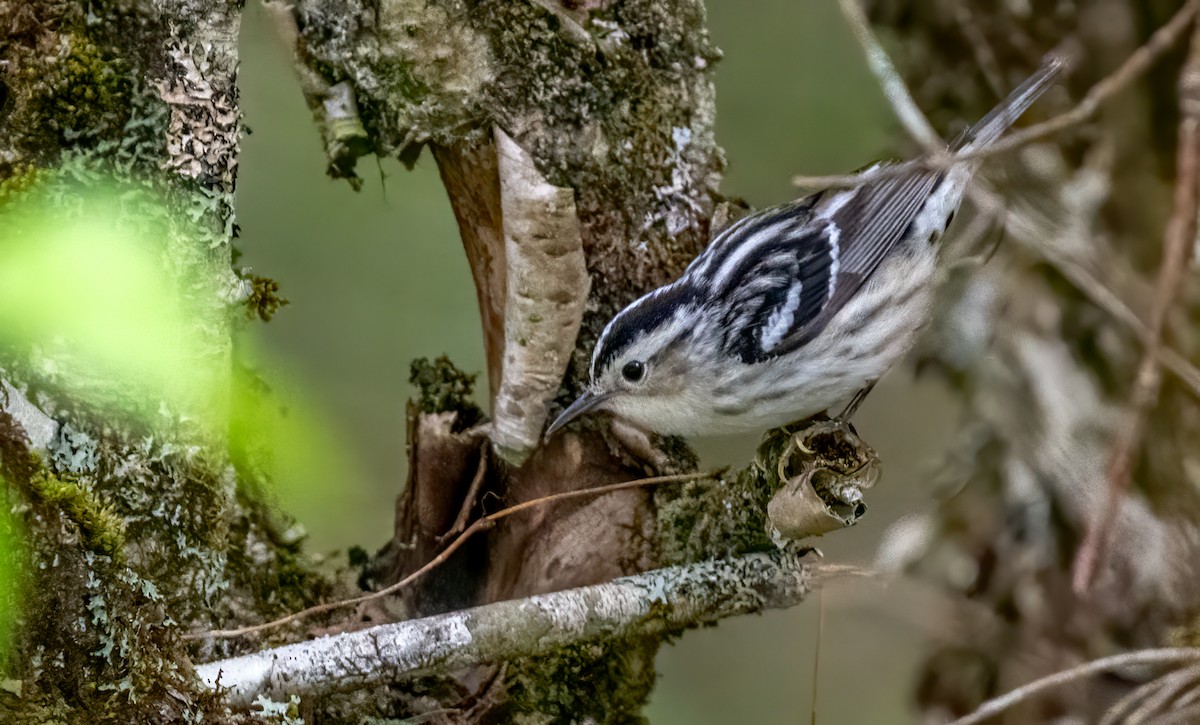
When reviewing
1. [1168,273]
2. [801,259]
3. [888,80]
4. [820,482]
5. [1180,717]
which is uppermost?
[888,80]

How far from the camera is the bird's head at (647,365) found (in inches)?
102

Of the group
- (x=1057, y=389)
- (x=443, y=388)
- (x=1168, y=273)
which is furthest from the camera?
(x=1057, y=389)

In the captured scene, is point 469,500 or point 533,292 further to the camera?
point 469,500

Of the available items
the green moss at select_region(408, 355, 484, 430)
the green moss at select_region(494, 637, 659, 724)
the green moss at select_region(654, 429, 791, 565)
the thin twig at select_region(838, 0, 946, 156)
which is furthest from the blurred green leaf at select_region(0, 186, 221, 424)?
the thin twig at select_region(838, 0, 946, 156)

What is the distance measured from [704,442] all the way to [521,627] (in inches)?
32.7

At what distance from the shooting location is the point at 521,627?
237 cm

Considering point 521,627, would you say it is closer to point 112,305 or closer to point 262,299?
point 262,299

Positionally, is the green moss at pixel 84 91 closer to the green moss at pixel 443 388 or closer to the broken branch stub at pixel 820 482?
the green moss at pixel 443 388

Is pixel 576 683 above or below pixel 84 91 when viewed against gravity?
below

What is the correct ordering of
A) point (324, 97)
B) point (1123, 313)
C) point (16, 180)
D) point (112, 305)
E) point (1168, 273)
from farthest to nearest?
point (324, 97) < point (1123, 313) < point (1168, 273) < point (16, 180) < point (112, 305)

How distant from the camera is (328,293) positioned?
3719 mm

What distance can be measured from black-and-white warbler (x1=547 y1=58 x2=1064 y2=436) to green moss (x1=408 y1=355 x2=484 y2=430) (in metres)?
0.37

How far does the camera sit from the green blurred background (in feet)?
9.93

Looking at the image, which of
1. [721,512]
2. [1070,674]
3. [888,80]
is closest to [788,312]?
[721,512]
